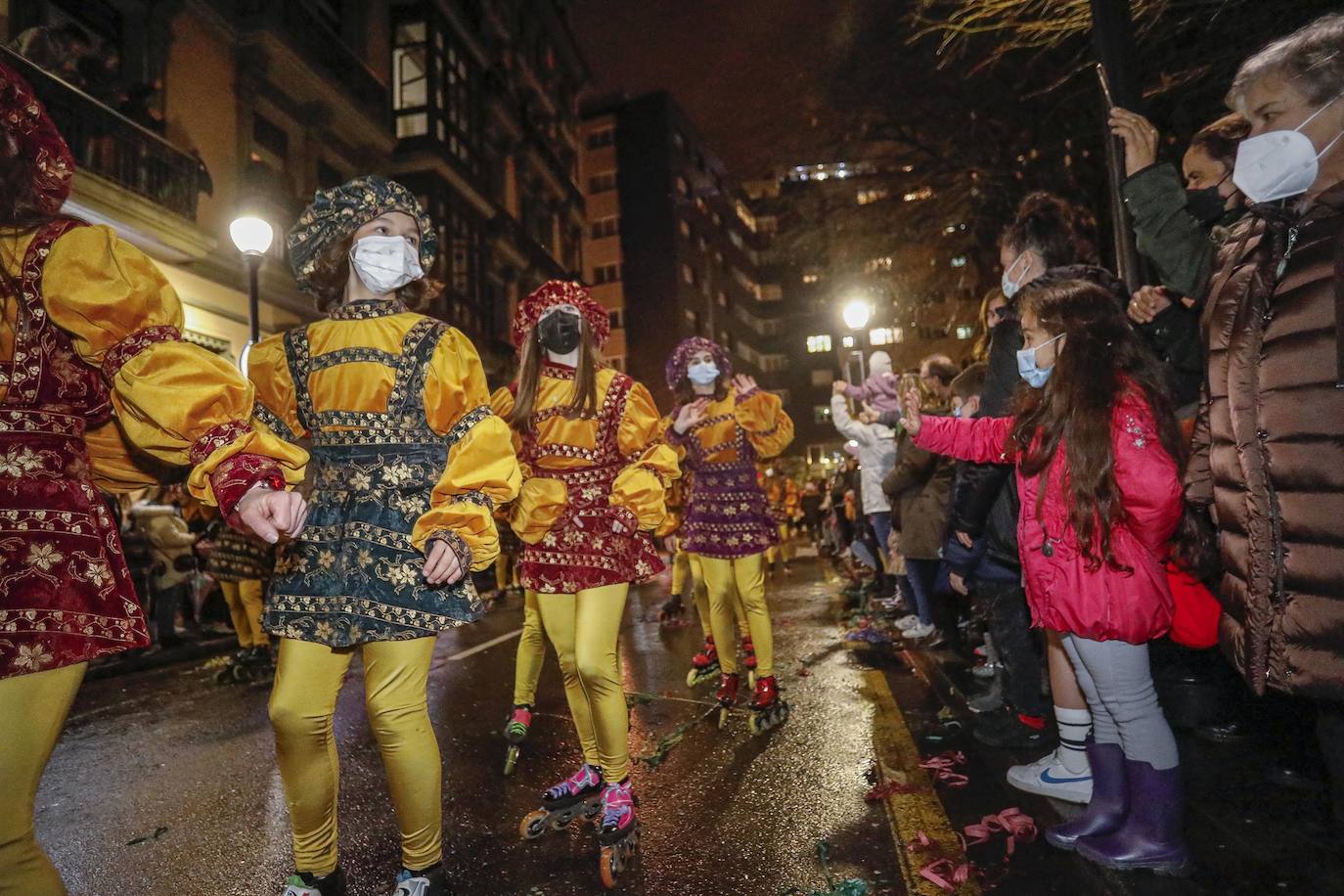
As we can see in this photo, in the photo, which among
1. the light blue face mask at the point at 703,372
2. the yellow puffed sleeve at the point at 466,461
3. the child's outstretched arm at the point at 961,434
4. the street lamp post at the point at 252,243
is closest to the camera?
the yellow puffed sleeve at the point at 466,461

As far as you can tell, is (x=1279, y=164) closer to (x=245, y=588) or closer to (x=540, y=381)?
(x=540, y=381)

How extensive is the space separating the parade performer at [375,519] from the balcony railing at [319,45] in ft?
58.8

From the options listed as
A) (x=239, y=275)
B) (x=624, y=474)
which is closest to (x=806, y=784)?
(x=624, y=474)

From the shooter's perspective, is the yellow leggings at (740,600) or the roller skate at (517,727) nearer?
the roller skate at (517,727)

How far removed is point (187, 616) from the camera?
10719 millimetres

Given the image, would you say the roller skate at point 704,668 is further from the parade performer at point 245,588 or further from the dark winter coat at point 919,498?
the parade performer at point 245,588

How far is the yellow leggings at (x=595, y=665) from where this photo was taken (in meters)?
3.07

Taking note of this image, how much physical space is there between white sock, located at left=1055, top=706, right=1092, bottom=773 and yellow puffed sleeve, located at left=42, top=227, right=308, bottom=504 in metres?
3.28

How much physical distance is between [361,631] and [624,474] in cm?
142

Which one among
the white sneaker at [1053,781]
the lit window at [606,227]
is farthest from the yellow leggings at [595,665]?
the lit window at [606,227]

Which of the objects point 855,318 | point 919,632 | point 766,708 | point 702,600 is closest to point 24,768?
point 766,708

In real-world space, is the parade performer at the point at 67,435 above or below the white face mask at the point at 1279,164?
below

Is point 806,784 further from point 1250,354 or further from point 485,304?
point 485,304

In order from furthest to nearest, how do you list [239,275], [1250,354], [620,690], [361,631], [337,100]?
[337,100] < [239,275] < [620,690] < [361,631] < [1250,354]
